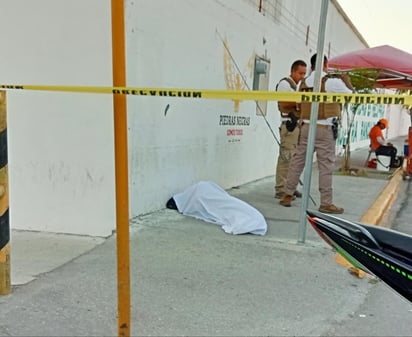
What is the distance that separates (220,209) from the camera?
5238mm

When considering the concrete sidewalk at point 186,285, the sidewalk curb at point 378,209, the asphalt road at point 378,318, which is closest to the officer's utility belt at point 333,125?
the sidewalk curb at point 378,209

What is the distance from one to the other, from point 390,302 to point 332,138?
2.82 meters

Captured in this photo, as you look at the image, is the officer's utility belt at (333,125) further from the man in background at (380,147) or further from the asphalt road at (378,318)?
the man in background at (380,147)

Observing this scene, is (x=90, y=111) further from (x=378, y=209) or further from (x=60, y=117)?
(x=378, y=209)

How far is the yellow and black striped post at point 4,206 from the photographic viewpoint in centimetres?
298

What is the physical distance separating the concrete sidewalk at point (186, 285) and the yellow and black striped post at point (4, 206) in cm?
14

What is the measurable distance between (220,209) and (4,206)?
2658 mm

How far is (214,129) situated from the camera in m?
6.67

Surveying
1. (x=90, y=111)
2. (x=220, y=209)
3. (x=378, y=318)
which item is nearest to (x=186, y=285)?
(x=378, y=318)

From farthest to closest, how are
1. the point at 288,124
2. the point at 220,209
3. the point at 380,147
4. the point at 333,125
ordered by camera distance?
the point at 380,147 → the point at 288,124 → the point at 333,125 → the point at 220,209

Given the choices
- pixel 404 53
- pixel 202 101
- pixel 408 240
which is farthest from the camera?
pixel 404 53

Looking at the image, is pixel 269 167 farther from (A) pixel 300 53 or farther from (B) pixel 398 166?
(B) pixel 398 166

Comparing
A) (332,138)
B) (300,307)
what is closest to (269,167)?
(332,138)

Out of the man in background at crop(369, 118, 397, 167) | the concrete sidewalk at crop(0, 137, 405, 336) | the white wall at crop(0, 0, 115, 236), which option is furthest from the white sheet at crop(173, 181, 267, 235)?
the man in background at crop(369, 118, 397, 167)
